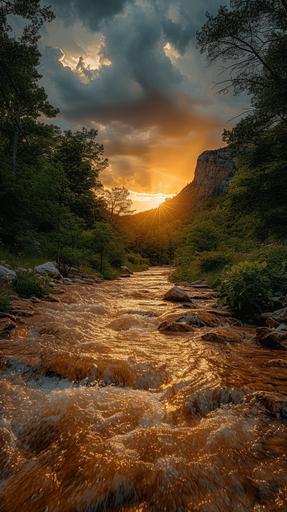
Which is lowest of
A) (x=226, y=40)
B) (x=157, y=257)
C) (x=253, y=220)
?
(x=157, y=257)

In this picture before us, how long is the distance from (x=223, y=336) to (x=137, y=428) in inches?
125

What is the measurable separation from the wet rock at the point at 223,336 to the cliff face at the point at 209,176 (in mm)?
132119

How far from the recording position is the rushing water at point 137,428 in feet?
6.36

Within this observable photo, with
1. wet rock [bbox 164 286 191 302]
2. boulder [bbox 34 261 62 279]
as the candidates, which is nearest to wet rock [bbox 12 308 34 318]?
wet rock [bbox 164 286 191 302]

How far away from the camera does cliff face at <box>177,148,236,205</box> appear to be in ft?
440

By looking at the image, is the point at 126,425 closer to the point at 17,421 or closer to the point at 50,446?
the point at 50,446

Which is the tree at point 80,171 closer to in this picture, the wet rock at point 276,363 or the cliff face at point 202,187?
the wet rock at point 276,363

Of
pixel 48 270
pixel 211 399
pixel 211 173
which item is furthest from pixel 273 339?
pixel 211 173

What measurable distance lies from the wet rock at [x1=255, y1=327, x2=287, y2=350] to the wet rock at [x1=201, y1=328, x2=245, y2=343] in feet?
1.19

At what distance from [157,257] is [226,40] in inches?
1850

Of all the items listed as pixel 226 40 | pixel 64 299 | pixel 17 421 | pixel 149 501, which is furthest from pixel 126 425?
pixel 226 40

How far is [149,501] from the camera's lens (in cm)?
188

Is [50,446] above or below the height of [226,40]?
below

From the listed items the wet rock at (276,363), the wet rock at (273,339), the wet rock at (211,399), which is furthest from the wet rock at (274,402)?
the wet rock at (273,339)
